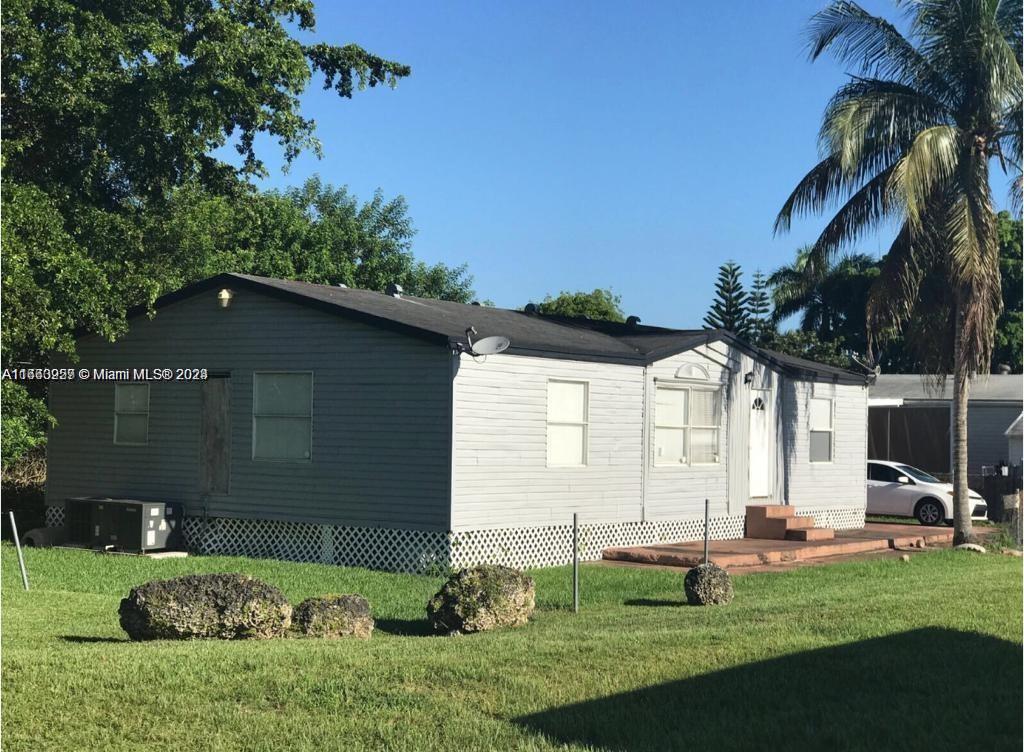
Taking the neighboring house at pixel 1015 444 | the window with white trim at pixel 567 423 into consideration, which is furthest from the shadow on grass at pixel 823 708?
the neighboring house at pixel 1015 444

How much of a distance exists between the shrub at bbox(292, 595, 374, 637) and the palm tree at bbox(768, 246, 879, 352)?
145 ft

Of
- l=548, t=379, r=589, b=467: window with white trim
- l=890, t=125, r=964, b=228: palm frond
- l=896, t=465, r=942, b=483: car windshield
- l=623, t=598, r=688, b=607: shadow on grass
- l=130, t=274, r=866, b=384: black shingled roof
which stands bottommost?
l=623, t=598, r=688, b=607: shadow on grass

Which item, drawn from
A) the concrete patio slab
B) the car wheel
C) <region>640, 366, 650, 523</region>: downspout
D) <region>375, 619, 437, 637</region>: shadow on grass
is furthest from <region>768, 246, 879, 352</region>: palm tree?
<region>375, 619, 437, 637</region>: shadow on grass

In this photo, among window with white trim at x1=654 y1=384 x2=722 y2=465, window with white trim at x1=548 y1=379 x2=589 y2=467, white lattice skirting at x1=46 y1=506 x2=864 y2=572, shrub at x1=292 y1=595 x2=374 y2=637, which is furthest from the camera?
window with white trim at x1=654 y1=384 x2=722 y2=465

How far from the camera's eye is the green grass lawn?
716 centimetres

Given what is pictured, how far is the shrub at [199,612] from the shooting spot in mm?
10023

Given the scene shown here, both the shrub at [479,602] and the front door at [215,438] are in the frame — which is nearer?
the shrub at [479,602]

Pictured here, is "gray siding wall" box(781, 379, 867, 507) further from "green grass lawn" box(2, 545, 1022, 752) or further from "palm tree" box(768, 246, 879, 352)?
"palm tree" box(768, 246, 879, 352)

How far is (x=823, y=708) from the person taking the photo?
7680mm

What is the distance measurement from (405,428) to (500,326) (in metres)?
2.69

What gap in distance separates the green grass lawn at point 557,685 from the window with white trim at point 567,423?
6044 mm

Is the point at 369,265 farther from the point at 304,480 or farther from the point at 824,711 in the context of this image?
the point at 824,711

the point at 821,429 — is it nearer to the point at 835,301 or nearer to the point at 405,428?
the point at 405,428

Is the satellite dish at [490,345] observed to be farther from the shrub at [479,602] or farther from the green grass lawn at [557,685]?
the green grass lawn at [557,685]
